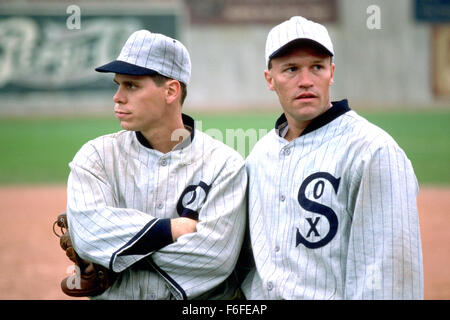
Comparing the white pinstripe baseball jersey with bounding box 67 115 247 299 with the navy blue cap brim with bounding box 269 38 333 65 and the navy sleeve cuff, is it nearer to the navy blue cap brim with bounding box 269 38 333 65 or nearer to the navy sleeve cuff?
the navy sleeve cuff

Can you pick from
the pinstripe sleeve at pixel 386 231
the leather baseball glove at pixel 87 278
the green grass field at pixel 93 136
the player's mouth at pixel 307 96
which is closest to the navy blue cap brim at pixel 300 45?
the player's mouth at pixel 307 96

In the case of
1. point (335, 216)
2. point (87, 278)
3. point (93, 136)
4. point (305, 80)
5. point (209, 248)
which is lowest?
point (87, 278)

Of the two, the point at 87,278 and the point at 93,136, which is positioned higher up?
the point at 93,136

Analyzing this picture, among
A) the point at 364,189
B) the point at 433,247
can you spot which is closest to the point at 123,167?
the point at 364,189

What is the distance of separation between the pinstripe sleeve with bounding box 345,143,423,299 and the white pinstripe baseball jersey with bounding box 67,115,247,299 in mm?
504

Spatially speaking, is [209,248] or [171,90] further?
[171,90]

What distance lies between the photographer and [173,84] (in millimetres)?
2396

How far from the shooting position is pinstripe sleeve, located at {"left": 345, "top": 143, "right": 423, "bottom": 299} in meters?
1.92

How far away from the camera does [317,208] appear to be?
2082mm

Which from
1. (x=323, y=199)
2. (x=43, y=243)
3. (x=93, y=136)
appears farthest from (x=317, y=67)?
(x=93, y=136)

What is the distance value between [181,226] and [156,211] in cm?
16

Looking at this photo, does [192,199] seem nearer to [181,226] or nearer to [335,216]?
[181,226]

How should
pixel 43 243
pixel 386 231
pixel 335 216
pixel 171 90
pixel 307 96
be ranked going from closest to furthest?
pixel 386 231, pixel 335 216, pixel 307 96, pixel 171 90, pixel 43 243

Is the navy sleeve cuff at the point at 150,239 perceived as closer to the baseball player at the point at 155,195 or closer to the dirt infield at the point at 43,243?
the baseball player at the point at 155,195
